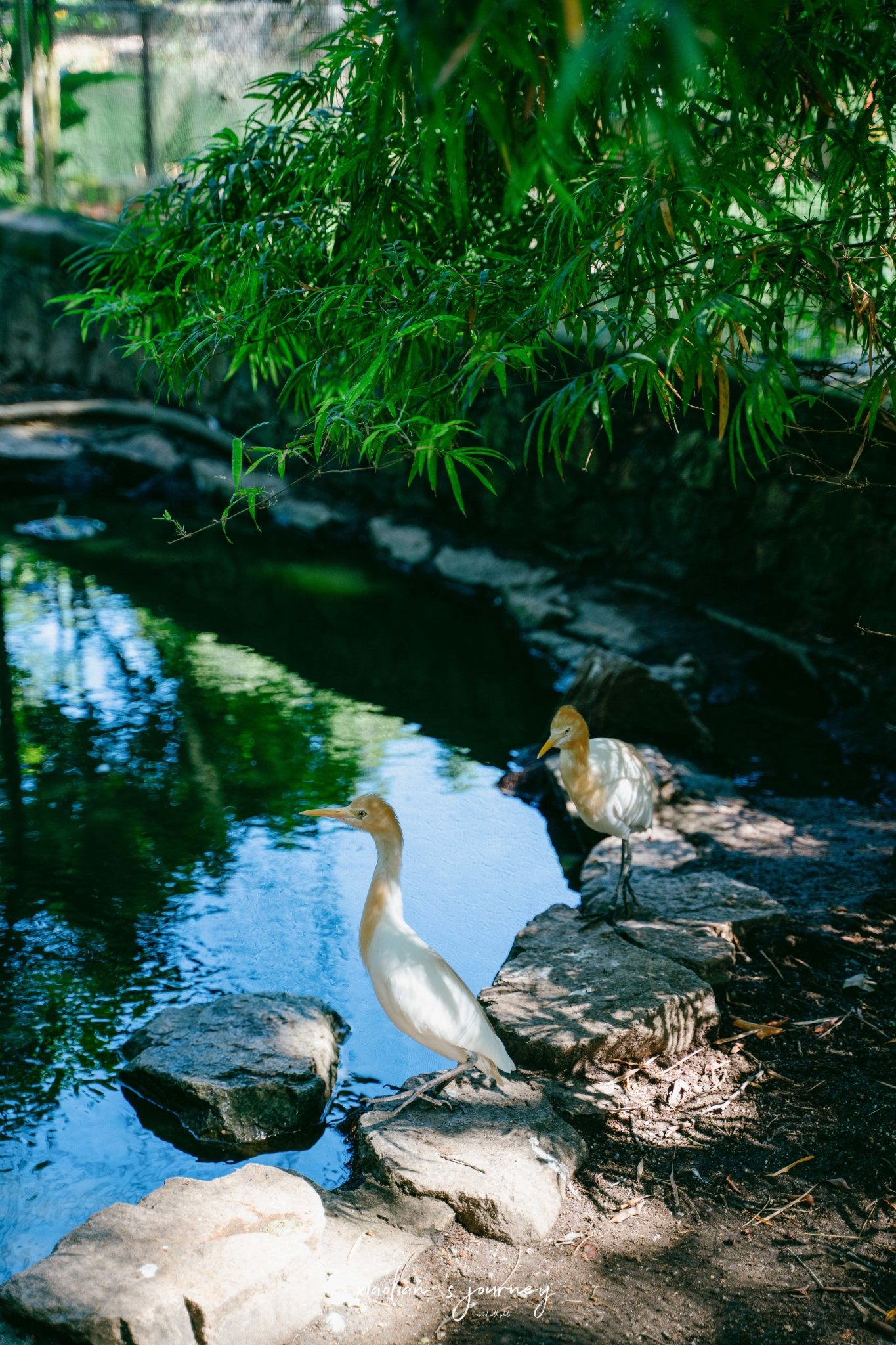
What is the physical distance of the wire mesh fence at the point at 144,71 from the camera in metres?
12.6

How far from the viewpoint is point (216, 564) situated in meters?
9.04

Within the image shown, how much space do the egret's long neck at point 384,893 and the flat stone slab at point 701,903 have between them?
3.36 feet

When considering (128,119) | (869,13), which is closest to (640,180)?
(869,13)

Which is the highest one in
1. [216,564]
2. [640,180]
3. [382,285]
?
[640,180]

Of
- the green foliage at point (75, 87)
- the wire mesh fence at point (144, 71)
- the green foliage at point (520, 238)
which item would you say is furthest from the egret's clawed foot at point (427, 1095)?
the green foliage at point (75, 87)

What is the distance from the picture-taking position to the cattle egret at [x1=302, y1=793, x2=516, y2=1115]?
8.24 ft

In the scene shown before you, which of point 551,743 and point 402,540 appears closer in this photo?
point 551,743

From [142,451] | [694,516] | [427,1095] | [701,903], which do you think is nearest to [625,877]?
[701,903]

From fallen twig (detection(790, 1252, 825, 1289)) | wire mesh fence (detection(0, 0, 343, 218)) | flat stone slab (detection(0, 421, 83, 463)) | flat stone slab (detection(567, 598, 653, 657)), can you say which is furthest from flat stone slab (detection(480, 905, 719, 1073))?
wire mesh fence (detection(0, 0, 343, 218))

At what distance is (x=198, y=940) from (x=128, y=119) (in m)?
13.6

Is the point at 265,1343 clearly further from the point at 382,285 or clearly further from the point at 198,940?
the point at 382,285

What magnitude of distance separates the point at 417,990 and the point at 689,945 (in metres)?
1.15

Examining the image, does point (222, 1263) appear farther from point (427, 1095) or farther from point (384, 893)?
point (384, 893)

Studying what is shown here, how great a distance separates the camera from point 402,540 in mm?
9188
